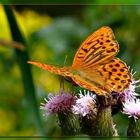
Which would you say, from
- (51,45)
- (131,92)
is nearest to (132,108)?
(131,92)

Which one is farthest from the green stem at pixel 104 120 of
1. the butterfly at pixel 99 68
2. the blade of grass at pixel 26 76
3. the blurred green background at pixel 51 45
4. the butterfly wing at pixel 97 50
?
the blurred green background at pixel 51 45

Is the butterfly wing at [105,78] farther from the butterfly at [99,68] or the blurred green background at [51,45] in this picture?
the blurred green background at [51,45]

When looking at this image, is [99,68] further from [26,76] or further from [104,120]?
[26,76]

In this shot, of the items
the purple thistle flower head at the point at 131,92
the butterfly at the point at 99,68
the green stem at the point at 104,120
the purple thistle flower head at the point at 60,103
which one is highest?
the butterfly at the point at 99,68

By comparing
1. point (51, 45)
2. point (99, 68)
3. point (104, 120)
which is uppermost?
point (51, 45)

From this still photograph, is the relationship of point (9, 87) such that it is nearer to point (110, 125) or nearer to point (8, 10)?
point (8, 10)
